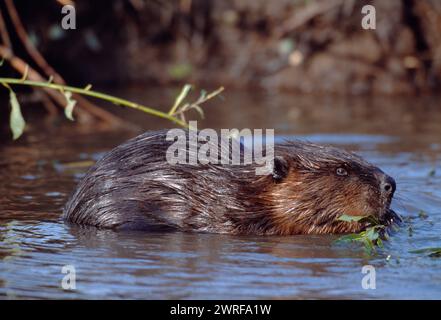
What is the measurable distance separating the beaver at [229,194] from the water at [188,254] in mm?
118

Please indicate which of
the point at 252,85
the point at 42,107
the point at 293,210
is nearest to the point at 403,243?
the point at 293,210

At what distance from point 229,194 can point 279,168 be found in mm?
314

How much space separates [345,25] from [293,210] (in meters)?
6.22

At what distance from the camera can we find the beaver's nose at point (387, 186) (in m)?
4.76

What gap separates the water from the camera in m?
3.68

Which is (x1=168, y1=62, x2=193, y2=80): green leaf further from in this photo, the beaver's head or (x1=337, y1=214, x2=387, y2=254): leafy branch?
(x1=337, y1=214, x2=387, y2=254): leafy branch

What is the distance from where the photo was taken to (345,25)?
1074cm

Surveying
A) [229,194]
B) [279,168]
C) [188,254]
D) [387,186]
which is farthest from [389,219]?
[188,254]

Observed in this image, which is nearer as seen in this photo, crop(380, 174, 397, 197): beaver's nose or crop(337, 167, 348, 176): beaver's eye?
crop(380, 174, 397, 197): beaver's nose

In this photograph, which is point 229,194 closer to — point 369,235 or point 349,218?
point 349,218

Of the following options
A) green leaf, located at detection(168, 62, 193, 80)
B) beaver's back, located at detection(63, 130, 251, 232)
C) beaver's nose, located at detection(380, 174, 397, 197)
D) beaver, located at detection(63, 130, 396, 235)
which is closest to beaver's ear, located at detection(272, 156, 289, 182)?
beaver, located at detection(63, 130, 396, 235)

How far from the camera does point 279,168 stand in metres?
4.95
